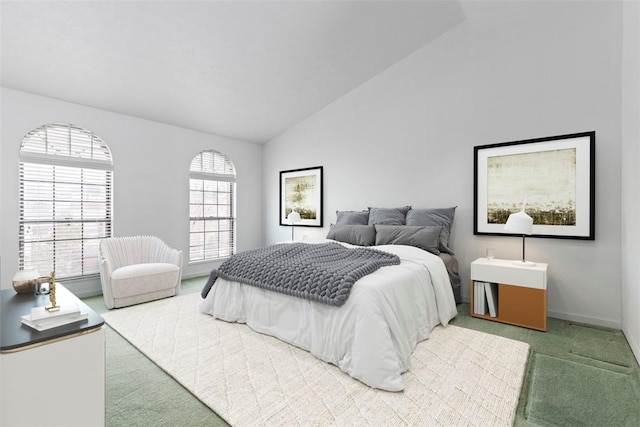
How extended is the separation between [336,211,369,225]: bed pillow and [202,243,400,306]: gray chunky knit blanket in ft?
3.30

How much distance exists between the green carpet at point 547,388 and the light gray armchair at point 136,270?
849 millimetres

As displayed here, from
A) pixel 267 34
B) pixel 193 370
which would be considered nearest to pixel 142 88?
pixel 267 34

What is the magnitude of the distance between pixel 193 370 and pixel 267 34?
10.6ft

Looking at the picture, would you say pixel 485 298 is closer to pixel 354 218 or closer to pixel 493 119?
pixel 354 218

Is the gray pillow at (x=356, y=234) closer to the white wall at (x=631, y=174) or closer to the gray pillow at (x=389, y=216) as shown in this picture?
the gray pillow at (x=389, y=216)

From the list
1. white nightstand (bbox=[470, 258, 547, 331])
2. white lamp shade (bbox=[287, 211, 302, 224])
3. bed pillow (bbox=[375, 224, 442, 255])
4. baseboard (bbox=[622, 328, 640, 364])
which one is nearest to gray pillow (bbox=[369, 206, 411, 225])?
bed pillow (bbox=[375, 224, 442, 255])

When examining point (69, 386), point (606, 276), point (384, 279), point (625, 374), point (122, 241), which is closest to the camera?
point (69, 386)

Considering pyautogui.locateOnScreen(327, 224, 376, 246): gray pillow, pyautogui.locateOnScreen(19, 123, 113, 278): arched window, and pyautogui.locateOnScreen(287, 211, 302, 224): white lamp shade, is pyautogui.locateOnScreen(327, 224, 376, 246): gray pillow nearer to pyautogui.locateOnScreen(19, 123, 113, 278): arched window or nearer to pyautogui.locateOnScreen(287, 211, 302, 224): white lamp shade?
pyautogui.locateOnScreen(287, 211, 302, 224): white lamp shade

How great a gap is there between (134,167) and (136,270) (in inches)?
62.2

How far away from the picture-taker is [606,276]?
3.02m

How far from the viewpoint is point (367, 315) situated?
2.09 m

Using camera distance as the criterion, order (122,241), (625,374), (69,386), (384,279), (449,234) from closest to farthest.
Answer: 1. (69,386)
2. (625,374)
3. (384,279)
4. (449,234)
5. (122,241)

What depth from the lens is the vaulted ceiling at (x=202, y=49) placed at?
2.82 meters

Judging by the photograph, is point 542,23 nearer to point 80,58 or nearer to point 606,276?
point 606,276
